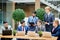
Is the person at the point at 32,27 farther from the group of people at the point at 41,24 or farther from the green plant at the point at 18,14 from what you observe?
the green plant at the point at 18,14

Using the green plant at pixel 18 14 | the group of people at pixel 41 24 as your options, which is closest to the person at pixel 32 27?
the group of people at pixel 41 24

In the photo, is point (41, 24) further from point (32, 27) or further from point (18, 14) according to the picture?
point (18, 14)

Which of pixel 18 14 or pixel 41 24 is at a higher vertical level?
pixel 18 14

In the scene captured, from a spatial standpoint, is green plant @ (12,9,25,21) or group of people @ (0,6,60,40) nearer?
group of people @ (0,6,60,40)

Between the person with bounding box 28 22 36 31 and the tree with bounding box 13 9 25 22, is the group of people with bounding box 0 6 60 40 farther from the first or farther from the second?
the tree with bounding box 13 9 25 22

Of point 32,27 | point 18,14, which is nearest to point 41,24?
point 32,27

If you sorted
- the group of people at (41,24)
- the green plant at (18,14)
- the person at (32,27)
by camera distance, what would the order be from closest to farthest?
the group of people at (41,24)
the person at (32,27)
the green plant at (18,14)

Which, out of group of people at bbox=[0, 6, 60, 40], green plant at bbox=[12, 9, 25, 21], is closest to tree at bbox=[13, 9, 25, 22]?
green plant at bbox=[12, 9, 25, 21]

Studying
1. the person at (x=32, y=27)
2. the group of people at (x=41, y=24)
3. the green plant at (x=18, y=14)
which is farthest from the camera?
the green plant at (x=18, y=14)

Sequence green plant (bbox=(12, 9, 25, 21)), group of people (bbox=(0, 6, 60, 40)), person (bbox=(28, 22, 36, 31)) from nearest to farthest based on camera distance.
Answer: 1. group of people (bbox=(0, 6, 60, 40))
2. person (bbox=(28, 22, 36, 31))
3. green plant (bbox=(12, 9, 25, 21))

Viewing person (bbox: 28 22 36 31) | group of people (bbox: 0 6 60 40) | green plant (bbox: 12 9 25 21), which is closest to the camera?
group of people (bbox: 0 6 60 40)

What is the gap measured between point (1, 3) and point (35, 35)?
19.4 ft

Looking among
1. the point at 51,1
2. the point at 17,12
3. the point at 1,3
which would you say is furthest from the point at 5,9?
the point at 17,12

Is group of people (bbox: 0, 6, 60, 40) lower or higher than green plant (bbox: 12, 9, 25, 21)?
lower
